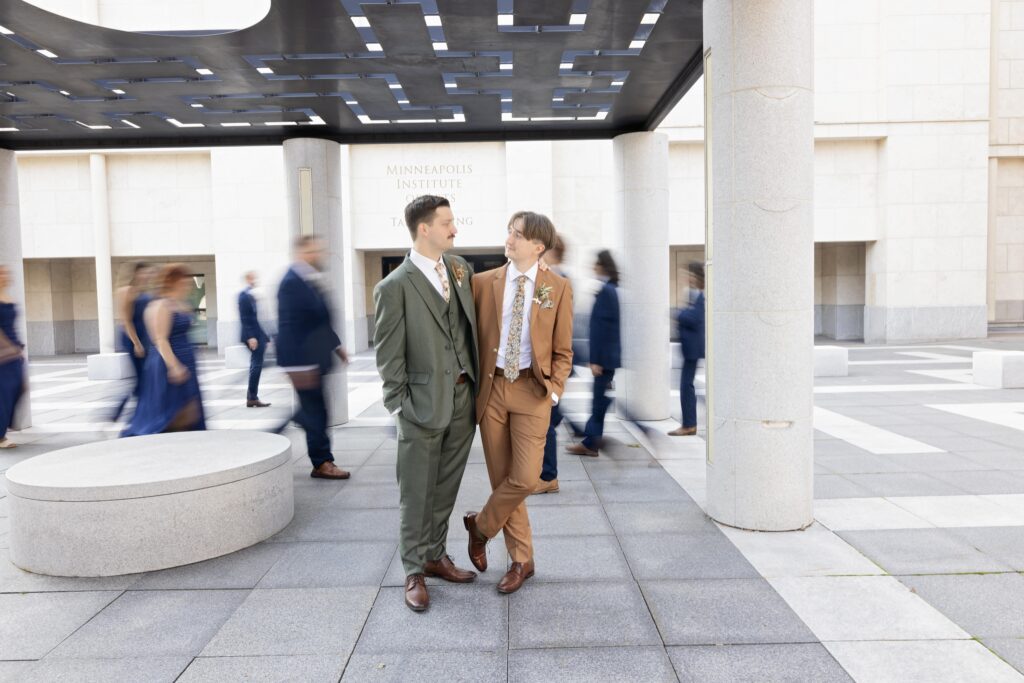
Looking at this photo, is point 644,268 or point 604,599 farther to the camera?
point 644,268

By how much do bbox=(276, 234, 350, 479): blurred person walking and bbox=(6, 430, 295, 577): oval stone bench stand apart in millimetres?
1668

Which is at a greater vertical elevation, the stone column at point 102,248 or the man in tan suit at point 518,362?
the stone column at point 102,248

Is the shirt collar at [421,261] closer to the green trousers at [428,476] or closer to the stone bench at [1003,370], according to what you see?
the green trousers at [428,476]

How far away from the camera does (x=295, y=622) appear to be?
3895 mm

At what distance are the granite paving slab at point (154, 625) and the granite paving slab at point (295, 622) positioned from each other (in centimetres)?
10

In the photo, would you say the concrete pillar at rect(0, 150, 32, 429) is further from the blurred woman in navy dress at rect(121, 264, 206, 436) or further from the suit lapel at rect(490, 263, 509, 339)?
the suit lapel at rect(490, 263, 509, 339)

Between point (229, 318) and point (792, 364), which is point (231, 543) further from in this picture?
point (229, 318)

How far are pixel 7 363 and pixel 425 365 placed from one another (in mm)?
7383

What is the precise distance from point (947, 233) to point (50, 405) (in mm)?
24673

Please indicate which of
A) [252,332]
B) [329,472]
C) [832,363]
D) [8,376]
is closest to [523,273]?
[329,472]

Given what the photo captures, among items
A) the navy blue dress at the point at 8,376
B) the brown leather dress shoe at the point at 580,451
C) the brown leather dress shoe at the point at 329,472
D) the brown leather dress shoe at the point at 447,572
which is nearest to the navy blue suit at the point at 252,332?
the navy blue dress at the point at 8,376

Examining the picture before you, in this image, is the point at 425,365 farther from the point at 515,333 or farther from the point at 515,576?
the point at 515,576

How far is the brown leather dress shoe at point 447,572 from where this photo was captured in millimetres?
4379

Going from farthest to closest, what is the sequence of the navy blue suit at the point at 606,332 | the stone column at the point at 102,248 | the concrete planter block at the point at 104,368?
1. the stone column at the point at 102,248
2. the concrete planter block at the point at 104,368
3. the navy blue suit at the point at 606,332
